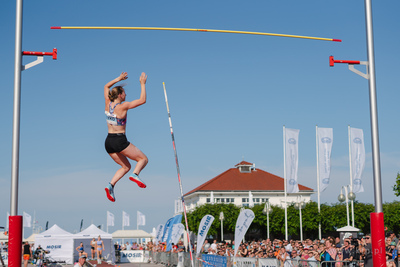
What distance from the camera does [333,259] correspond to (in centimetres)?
1585

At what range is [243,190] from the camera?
9938 centimetres

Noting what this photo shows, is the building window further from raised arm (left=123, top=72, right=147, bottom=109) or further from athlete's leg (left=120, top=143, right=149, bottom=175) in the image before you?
athlete's leg (left=120, top=143, right=149, bottom=175)

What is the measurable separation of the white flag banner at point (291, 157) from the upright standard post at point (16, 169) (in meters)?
28.2

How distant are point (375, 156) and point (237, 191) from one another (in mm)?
90121

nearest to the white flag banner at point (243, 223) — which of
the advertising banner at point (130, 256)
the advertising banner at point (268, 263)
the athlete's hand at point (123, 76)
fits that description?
the advertising banner at point (268, 263)

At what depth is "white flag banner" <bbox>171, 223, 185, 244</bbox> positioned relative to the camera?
106 ft

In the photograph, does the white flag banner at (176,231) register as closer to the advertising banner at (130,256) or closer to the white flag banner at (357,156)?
the advertising banner at (130,256)

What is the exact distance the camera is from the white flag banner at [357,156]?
111ft

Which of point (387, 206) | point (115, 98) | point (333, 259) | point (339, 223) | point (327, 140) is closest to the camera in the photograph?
point (115, 98)

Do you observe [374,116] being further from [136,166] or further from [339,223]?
[339,223]

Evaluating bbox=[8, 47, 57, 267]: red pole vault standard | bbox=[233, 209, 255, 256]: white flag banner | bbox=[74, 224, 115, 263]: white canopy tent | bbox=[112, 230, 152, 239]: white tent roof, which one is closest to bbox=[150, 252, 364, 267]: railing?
bbox=[233, 209, 255, 256]: white flag banner

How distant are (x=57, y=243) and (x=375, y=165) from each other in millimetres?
30439

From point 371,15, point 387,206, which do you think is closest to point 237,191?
point 387,206

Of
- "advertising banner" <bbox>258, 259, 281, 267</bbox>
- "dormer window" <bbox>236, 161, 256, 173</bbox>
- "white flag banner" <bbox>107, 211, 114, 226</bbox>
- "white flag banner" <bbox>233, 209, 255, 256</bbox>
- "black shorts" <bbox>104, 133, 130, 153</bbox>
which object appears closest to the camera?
"black shorts" <bbox>104, 133, 130, 153</bbox>
